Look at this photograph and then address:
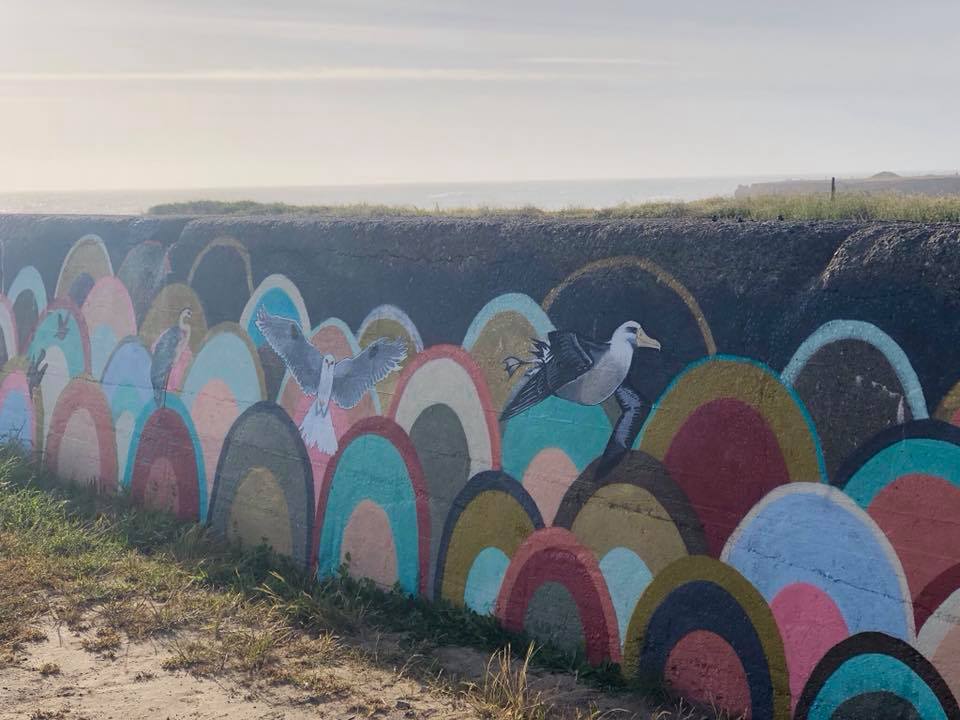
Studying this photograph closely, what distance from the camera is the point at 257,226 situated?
8.31 m

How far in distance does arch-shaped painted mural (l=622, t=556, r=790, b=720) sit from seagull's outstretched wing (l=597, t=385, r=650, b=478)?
0.66 meters

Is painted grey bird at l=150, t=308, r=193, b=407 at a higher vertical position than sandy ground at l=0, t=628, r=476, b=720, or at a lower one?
higher

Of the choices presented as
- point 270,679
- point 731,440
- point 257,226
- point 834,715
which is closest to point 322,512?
point 270,679

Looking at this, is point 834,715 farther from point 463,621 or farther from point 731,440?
point 463,621

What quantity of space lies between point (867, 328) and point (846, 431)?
482 millimetres

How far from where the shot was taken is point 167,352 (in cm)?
900

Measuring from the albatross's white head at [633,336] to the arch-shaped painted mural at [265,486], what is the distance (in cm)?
283

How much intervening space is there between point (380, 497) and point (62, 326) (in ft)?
15.9

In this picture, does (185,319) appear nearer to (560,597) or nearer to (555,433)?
(555,433)

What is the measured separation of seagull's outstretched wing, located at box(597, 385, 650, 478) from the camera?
18.4 feet

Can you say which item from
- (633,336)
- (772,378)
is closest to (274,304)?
(633,336)

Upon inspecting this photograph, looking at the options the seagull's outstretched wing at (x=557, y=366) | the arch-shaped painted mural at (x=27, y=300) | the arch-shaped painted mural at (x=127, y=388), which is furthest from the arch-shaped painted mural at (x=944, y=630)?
the arch-shaped painted mural at (x=27, y=300)

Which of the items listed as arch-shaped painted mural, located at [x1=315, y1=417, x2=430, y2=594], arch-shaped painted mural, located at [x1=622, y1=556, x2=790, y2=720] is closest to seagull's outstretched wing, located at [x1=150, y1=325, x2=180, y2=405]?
arch-shaped painted mural, located at [x1=315, y1=417, x2=430, y2=594]

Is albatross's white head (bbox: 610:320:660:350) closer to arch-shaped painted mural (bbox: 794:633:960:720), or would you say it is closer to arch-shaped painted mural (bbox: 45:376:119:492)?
arch-shaped painted mural (bbox: 794:633:960:720)
